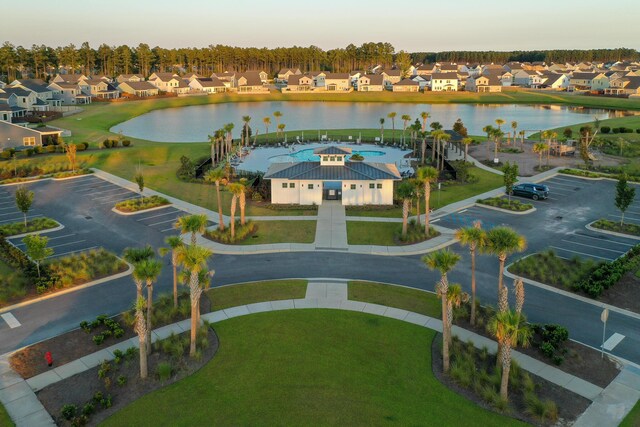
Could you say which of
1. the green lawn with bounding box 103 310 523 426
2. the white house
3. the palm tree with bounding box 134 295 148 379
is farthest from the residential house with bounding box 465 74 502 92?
the palm tree with bounding box 134 295 148 379

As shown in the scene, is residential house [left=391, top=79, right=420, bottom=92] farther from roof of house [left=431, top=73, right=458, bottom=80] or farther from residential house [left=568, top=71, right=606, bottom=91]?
residential house [left=568, top=71, right=606, bottom=91]

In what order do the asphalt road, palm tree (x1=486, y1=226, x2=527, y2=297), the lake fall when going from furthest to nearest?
1. the lake
2. the asphalt road
3. palm tree (x1=486, y1=226, x2=527, y2=297)

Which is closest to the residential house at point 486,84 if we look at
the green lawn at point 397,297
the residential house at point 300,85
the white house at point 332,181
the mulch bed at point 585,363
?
the residential house at point 300,85

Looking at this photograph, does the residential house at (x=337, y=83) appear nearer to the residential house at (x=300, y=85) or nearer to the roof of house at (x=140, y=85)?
the residential house at (x=300, y=85)

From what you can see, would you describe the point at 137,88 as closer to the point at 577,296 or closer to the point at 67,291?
the point at 67,291

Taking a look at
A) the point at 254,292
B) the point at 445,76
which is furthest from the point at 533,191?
the point at 445,76

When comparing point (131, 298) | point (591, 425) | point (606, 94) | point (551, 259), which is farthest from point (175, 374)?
point (606, 94)
